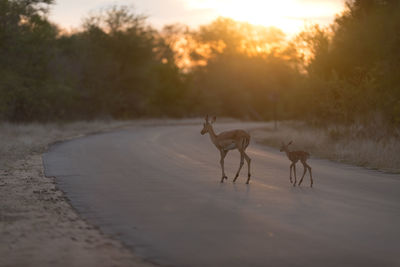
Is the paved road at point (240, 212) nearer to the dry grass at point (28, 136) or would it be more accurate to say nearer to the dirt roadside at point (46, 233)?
the dirt roadside at point (46, 233)

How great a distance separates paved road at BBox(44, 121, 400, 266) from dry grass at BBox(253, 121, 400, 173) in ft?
5.12

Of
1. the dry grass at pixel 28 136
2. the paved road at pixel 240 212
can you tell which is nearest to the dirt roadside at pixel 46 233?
the paved road at pixel 240 212

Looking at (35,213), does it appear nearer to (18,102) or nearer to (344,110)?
(344,110)

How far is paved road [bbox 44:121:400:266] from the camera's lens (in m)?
7.52

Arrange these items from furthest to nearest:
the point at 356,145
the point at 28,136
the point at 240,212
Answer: the point at 28,136 → the point at 356,145 → the point at 240,212

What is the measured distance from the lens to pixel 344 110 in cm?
2994

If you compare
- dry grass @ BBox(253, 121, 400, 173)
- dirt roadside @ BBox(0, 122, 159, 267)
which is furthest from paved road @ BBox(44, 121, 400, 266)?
dry grass @ BBox(253, 121, 400, 173)

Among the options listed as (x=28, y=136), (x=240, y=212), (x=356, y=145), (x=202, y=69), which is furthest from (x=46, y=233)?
(x=202, y=69)

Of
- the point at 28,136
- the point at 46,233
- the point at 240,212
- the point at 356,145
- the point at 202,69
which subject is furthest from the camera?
the point at 202,69

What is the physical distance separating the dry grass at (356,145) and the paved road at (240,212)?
5.12ft

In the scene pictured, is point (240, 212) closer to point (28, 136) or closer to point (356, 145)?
point (356, 145)

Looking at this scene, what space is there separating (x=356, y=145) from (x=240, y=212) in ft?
46.7

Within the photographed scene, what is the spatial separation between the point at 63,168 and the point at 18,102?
25354 millimetres

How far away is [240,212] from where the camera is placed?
10383mm
